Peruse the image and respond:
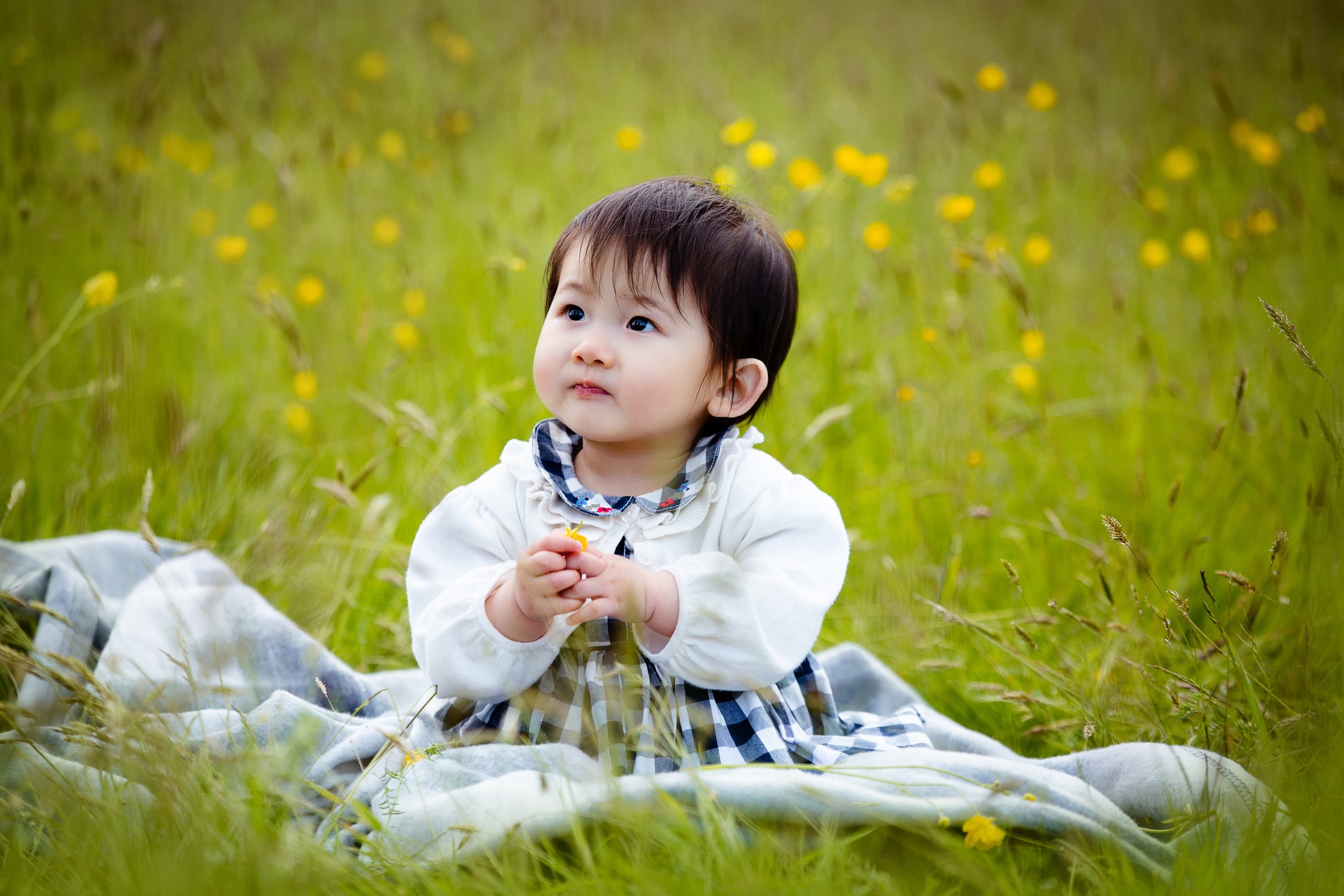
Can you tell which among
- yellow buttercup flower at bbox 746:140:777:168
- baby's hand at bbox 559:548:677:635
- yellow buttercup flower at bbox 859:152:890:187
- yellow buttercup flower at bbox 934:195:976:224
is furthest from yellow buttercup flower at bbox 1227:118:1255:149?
baby's hand at bbox 559:548:677:635

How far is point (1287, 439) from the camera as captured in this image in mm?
2287

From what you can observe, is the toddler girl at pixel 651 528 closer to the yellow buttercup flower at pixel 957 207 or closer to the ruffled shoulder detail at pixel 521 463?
the ruffled shoulder detail at pixel 521 463

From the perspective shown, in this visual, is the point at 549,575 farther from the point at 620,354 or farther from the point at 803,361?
the point at 803,361

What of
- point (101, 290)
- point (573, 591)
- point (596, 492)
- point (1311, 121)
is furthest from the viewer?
point (1311, 121)

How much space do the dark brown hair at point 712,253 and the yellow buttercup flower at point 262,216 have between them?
225 centimetres

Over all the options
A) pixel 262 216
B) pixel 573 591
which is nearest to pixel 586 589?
pixel 573 591

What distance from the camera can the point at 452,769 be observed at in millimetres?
1416

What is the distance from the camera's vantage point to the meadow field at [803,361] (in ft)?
4.17

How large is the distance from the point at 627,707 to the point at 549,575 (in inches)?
10.9

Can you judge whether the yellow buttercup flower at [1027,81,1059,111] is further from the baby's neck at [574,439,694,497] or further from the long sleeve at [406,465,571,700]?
the long sleeve at [406,465,571,700]

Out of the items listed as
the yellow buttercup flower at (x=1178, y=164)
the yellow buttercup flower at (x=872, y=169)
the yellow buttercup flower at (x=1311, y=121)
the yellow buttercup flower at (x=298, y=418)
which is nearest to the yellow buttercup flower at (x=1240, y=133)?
the yellow buttercup flower at (x=1178, y=164)

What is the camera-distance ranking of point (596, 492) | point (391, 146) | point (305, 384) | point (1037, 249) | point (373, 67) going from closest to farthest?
point (596, 492)
point (305, 384)
point (1037, 249)
point (391, 146)
point (373, 67)

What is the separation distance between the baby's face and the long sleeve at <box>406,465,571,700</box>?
0.70 feet

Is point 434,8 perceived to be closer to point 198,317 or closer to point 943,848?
point 198,317
